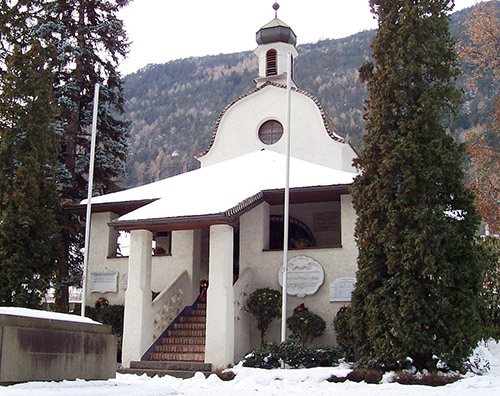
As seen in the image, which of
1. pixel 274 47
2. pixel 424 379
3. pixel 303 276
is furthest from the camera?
pixel 274 47

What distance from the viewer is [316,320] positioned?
1574 cm

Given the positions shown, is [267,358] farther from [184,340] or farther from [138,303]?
[138,303]

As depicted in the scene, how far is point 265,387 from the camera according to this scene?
11359 mm

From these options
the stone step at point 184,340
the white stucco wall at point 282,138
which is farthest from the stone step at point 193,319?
the white stucco wall at point 282,138

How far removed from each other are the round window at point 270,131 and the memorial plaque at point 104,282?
8483mm

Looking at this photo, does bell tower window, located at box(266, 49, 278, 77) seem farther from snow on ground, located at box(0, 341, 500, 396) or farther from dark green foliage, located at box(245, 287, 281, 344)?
snow on ground, located at box(0, 341, 500, 396)

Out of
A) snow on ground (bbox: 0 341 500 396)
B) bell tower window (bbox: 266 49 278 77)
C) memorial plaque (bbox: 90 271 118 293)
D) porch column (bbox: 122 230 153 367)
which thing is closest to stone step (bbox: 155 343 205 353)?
porch column (bbox: 122 230 153 367)

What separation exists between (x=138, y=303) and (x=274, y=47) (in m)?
16.5

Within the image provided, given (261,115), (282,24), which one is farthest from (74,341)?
(282,24)

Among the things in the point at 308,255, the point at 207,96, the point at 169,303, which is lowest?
the point at 169,303

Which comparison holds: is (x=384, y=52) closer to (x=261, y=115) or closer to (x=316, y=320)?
(x=316, y=320)

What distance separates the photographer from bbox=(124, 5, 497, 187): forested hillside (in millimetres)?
91250

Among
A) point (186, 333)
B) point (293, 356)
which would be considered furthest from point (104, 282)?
point (293, 356)

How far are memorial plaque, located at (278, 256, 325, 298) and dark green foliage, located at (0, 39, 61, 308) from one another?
6651mm
